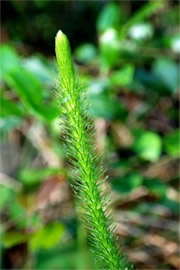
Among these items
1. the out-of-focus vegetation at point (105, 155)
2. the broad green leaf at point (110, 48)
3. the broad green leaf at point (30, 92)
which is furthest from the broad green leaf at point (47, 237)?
the broad green leaf at point (110, 48)

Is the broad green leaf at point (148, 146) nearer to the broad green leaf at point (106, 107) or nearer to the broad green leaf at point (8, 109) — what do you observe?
the broad green leaf at point (106, 107)

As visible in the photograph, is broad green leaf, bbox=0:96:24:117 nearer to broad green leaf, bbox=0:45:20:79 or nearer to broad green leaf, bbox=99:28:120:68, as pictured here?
broad green leaf, bbox=0:45:20:79

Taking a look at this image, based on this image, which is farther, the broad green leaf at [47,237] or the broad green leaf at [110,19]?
the broad green leaf at [110,19]

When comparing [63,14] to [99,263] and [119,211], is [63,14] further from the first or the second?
[99,263]

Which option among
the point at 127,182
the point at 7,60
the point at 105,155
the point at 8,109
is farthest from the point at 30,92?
the point at 105,155

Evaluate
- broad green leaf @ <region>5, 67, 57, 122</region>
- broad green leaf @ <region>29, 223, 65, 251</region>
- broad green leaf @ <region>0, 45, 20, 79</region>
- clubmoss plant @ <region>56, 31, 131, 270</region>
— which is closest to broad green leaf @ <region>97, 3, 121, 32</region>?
broad green leaf @ <region>0, 45, 20, 79</region>

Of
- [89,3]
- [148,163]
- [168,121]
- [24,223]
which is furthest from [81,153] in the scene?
[89,3]
